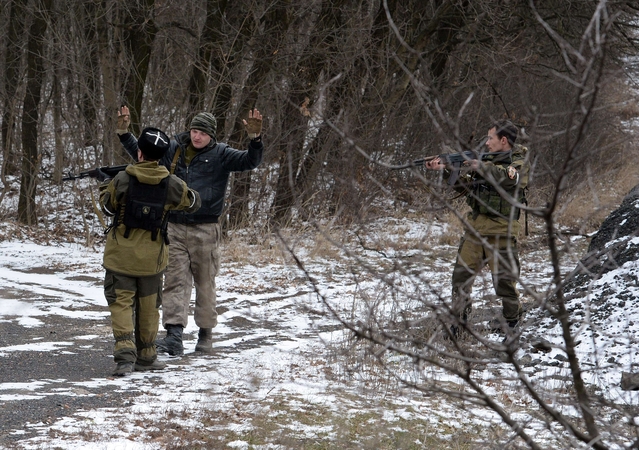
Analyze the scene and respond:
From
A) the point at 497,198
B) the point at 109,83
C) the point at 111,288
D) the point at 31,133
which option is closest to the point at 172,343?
the point at 111,288

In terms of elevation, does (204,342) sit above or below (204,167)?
below

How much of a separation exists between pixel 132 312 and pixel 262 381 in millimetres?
1147

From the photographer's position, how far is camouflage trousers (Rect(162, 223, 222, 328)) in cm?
678

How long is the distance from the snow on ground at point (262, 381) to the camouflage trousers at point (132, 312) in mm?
194

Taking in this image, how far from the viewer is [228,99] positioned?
1403 cm

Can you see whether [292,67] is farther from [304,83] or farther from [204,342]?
[204,342]

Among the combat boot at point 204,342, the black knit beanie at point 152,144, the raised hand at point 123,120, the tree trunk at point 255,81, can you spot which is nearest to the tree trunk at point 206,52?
the tree trunk at point 255,81

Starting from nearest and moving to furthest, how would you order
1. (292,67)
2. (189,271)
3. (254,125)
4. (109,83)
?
1. (254,125)
2. (189,271)
3. (292,67)
4. (109,83)

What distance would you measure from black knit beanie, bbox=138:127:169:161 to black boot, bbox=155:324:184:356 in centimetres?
149

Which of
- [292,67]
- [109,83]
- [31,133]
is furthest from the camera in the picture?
[31,133]

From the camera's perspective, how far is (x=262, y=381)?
18.7 ft

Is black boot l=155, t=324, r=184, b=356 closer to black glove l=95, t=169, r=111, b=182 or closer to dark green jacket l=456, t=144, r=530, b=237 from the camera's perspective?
black glove l=95, t=169, r=111, b=182

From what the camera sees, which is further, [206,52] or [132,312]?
[206,52]

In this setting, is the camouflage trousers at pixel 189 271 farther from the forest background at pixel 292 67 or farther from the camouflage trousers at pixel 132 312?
the forest background at pixel 292 67
